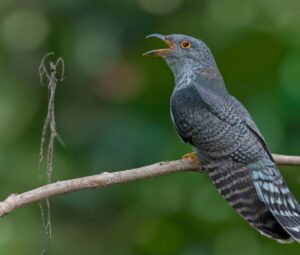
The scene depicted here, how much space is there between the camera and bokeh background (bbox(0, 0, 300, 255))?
8289mm

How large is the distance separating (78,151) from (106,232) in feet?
2.54

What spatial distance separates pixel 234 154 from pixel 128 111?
182cm

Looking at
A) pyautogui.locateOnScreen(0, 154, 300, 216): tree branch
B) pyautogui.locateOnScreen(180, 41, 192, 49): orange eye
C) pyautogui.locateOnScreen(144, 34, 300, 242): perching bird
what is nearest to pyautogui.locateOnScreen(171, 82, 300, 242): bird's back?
pyautogui.locateOnScreen(144, 34, 300, 242): perching bird

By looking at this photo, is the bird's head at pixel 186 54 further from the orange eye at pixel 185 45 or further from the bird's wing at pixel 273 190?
the bird's wing at pixel 273 190

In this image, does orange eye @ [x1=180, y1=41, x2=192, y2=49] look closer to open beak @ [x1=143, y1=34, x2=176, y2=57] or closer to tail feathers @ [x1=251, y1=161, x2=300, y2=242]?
open beak @ [x1=143, y1=34, x2=176, y2=57]

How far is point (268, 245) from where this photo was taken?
27.2ft

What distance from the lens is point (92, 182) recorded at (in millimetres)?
6086

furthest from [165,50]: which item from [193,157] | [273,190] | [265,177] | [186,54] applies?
[273,190]

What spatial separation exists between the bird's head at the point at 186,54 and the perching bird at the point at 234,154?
0.46ft

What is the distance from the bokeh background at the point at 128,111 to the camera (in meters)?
8.29

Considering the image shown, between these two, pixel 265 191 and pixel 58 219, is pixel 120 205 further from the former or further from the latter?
pixel 265 191

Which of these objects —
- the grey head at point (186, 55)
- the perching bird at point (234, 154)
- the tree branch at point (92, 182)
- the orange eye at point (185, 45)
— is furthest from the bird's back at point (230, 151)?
the orange eye at point (185, 45)

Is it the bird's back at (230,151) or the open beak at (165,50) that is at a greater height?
the open beak at (165,50)

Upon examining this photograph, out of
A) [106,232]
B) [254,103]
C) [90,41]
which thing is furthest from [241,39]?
[106,232]
